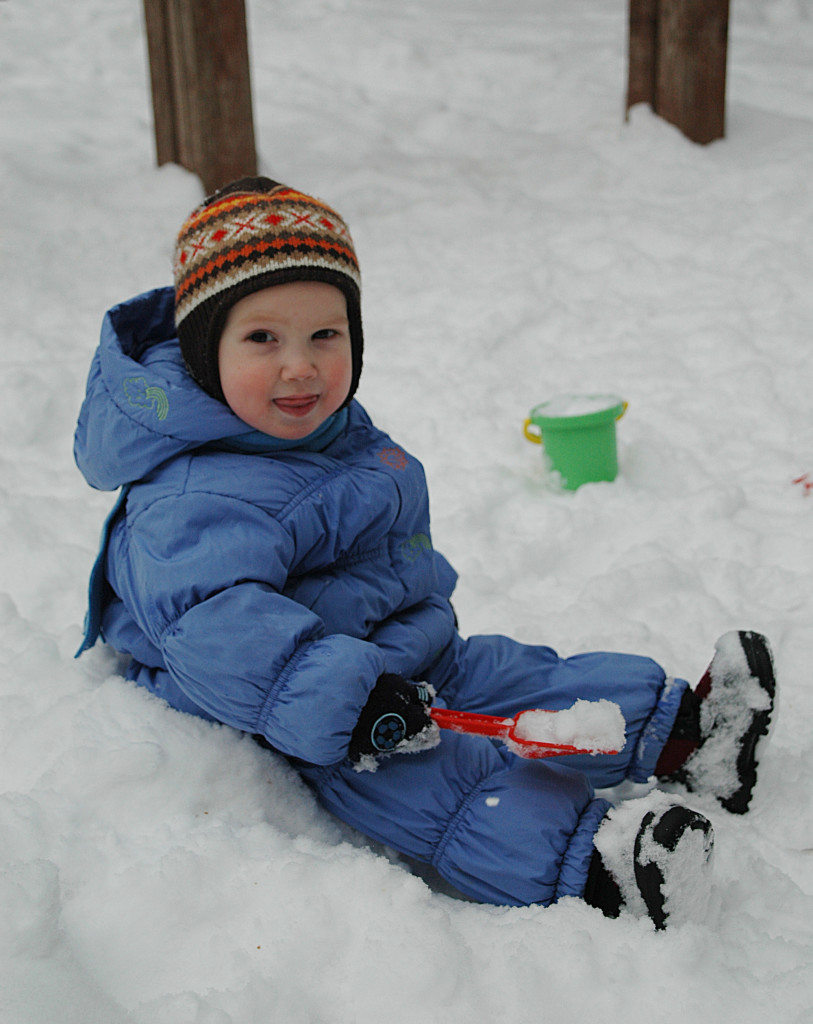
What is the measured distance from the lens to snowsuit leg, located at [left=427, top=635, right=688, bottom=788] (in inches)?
68.7

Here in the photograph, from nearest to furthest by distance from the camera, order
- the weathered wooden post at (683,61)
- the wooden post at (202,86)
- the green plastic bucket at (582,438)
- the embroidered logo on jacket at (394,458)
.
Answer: the embroidered logo on jacket at (394,458)
the green plastic bucket at (582,438)
the wooden post at (202,86)
the weathered wooden post at (683,61)

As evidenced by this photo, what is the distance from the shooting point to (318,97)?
5754 mm

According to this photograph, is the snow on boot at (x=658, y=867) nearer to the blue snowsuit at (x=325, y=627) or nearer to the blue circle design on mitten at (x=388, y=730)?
the blue snowsuit at (x=325, y=627)

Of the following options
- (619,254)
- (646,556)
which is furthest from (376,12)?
(646,556)

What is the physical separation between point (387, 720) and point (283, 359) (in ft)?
1.98

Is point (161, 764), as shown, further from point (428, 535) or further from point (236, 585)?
point (428, 535)

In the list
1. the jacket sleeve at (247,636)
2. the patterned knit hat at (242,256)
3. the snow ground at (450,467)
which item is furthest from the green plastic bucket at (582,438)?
the jacket sleeve at (247,636)

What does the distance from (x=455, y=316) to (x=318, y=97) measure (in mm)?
2687

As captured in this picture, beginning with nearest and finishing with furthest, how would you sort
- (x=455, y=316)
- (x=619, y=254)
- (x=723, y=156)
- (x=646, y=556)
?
(x=646, y=556), (x=455, y=316), (x=619, y=254), (x=723, y=156)

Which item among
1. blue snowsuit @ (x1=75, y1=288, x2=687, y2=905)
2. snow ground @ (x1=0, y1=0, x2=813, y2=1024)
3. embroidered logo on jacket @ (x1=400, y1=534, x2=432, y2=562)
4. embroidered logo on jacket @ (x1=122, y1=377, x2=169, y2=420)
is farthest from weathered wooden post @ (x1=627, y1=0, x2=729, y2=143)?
embroidered logo on jacket @ (x1=122, y1=377, x2=169, y2=420)

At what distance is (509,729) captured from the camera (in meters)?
1.56

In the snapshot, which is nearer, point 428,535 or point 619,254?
point 428,535

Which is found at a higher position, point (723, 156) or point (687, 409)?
point (723, 156)

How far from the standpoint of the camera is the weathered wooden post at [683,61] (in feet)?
→ 15.0
